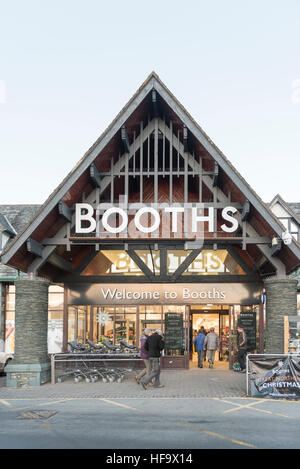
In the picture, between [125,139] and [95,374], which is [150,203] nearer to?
[125,139]

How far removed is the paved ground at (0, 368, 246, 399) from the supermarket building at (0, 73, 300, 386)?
1.06m

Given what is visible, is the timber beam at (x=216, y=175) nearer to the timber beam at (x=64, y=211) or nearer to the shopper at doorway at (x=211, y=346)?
the timber beam at (x=64, y=211)

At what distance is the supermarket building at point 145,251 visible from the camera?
54.1ft

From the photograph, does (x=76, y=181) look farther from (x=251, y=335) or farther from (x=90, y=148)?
(x=251, y=335)

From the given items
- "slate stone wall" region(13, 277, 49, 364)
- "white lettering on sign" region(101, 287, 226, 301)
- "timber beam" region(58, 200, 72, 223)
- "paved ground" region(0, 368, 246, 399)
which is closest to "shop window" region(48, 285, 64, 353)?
"white lettering on sign" region(101, 287, 226, 301)

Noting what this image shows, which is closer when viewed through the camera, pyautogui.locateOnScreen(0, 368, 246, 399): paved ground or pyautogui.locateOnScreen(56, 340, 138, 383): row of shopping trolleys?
pyautogui.locateOnScreen(0, 368, 246, 399): paved ground

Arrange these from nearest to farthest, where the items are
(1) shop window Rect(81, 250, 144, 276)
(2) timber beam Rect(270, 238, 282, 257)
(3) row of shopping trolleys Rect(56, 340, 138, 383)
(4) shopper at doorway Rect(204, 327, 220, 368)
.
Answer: (2) timber beam Rect(270, 238, 282, 257)
(3) row of shopping trolleys Rect(56, 340, 138, 383)
(1) shop window Rect(81, 250, 144, 276)
(4) shopper at doorway Rect(204, 327, 220, 368)

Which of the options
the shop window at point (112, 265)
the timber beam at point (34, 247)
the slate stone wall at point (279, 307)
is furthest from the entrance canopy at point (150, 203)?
the shop window at point (112, 265)

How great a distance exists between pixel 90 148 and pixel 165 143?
3.47 meters

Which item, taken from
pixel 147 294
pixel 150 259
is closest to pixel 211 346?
pixel 147 294

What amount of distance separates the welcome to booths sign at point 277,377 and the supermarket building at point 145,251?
225cm

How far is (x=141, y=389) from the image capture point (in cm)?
1616

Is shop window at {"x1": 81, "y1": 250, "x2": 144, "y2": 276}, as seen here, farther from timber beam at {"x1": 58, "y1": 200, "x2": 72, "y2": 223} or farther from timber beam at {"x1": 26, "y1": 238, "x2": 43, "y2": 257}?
timber beam at {"x1": 58, "y1": 200, "x2": 72, "y2": 223}

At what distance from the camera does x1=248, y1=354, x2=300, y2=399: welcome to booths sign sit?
46.5 ft
